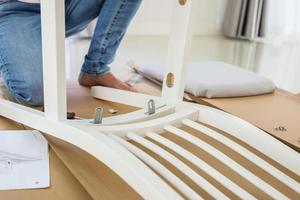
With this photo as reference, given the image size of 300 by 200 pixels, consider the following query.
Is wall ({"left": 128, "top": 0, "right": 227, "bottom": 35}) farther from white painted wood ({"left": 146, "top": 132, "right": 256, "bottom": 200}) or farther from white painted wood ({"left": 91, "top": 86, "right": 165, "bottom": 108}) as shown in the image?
white painted wood ({"left": 146, "top": 132, "right": 256, "bottom": 200})

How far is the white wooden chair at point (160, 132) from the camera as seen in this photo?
669mm

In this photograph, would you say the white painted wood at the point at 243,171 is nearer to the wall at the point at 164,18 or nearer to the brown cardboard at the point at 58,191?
the brown cardboard at the point at 58,191

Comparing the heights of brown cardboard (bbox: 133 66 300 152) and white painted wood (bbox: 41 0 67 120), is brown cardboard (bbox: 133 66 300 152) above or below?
below

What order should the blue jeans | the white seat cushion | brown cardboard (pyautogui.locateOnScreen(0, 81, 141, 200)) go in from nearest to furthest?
brown cardboard (pyautogui.locateOnScreen(0, 81, 141, 200)) < the blue jeans < the white seat cushion

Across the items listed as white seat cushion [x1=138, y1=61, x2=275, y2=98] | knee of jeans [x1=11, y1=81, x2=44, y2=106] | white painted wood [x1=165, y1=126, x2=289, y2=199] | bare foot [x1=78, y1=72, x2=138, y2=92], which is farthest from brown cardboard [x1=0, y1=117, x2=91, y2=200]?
white seat cushion [x1=138, y1=61, x2=275, y2=98]

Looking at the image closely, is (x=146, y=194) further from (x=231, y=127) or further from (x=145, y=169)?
(x=231, y=127)

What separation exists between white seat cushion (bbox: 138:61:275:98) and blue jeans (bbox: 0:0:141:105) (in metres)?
0.27

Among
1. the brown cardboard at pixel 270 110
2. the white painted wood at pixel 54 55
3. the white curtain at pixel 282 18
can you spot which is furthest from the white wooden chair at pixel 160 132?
the white curtain at pixel 282 18

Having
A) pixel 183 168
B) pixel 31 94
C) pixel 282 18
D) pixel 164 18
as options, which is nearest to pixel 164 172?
pixel 183 168

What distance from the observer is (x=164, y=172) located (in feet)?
2.28

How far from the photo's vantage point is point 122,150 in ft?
2.35

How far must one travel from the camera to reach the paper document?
768 millimetres

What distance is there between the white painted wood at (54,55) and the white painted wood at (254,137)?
Answer: 31 cm

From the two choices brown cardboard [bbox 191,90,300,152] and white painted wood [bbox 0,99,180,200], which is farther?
brown cardboard [bbox 191,90,300,152]
